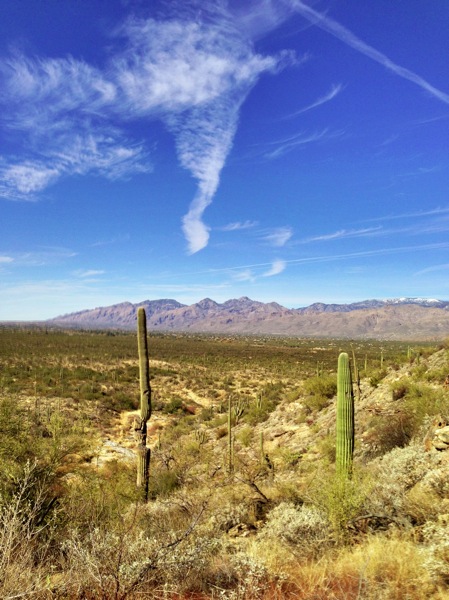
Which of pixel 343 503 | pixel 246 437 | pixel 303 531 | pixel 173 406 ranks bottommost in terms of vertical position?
pixel 173 406

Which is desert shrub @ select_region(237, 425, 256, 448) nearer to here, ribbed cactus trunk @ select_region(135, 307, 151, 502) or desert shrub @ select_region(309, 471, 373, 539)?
ribbed cactus trunk @ select_region(135, 307, 151, 502)

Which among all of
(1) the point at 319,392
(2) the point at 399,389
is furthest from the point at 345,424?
(1) the point at 319,392

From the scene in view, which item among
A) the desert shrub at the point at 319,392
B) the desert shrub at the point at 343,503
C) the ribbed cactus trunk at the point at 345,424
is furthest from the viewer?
the desert shrub at the point at 319,392

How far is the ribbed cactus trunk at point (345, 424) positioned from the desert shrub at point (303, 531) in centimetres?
242

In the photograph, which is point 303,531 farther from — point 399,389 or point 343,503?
point 399,389

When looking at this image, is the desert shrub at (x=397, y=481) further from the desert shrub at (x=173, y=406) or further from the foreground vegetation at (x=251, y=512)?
the desert shrub at (x=173, y=406)

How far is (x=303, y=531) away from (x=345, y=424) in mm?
3846

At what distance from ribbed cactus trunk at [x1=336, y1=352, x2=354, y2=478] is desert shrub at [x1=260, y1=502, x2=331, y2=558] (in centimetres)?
242

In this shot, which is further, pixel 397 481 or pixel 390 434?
pixel 390 434

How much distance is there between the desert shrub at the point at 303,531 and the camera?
5812 millimetres

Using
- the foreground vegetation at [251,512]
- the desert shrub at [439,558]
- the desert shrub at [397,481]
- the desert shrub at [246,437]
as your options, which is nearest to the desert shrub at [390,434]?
the foreground vegetation at [251,512]

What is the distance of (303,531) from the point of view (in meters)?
6.30

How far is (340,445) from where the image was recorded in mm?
9500

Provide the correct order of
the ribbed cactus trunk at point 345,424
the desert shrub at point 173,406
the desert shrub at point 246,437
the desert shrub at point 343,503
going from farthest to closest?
1. the desert shrub at point 173,406
2. the desert shrub at point 246,437
3. the ribbed cactus trunk at point 345,424
4. the desert shrub at point 343,503
